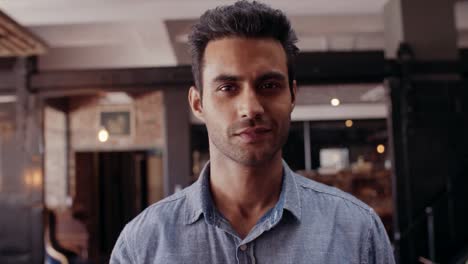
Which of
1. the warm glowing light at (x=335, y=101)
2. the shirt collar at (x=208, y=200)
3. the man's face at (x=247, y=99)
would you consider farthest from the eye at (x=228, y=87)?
the warm glowing light at (x=335, y=101)

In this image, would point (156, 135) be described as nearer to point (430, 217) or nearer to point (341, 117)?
point (341, 117)

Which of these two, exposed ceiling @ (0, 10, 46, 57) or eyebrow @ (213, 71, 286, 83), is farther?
exposed ceiling @ (0, 10, 46, 57)

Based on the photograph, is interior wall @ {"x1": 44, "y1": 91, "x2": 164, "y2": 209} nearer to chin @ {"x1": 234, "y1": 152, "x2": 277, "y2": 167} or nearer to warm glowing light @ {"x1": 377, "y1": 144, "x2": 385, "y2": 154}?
warm glowing light @ {"x1": 377, "y1": 144, "x2": 385, "y2": 154}

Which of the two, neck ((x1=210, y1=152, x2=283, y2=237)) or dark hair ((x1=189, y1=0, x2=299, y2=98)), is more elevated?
dark hair ((x1=189, y1=0, x2=299, y2=98))

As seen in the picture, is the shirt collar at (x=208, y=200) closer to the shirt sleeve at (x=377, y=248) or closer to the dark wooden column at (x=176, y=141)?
the shirt sleeve at (x=377, y=248)

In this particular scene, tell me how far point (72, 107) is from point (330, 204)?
26.3ft

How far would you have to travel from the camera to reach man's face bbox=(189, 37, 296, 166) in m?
1.16

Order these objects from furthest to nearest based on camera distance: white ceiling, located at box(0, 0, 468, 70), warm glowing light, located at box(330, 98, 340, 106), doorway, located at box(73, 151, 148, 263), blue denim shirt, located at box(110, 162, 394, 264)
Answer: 1. doorway, located at box(73, 151, 148, 263)
2. warm glowing light, located at box(330, 98, 340, 106)
3. white ceiling, located at box(0, 0, 468, 70)
4. blue denim shirt, located at box(110, 162, 394, 264)

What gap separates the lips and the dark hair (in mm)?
224

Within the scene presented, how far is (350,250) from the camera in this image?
1.16 metres

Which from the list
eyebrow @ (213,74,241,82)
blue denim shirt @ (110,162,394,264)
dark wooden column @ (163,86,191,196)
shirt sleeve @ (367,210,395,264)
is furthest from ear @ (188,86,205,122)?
dark wooden column @ (163,86,191,196)

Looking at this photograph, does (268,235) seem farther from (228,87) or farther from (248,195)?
(228,87)

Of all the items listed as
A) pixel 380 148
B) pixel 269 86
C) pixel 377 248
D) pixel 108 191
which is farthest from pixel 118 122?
pixel 377 248

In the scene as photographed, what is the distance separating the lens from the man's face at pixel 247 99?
45.7 inches
